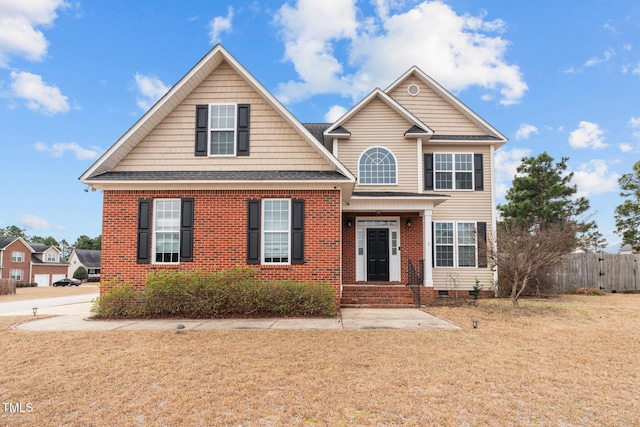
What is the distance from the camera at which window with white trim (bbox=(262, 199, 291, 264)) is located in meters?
10.6

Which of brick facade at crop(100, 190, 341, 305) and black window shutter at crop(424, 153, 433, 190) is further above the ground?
black window shutter at crop(424, 153, 433, 190)

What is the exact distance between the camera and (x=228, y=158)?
36.7ft

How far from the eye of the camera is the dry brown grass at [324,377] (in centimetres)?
388

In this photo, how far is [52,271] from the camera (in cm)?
5734

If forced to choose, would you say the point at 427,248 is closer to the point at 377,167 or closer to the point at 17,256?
the point at 377,167

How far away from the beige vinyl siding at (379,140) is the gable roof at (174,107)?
3.84 metres

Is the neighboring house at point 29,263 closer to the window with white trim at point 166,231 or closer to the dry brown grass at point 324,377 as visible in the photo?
the window with white trim at point 166,231

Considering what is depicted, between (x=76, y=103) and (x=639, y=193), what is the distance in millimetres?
32418

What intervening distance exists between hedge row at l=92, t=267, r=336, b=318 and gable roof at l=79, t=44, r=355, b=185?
3389 mm

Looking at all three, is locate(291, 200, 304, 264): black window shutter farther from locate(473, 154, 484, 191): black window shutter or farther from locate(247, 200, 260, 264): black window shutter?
locate(473, 154, 484, 191): black window shutter

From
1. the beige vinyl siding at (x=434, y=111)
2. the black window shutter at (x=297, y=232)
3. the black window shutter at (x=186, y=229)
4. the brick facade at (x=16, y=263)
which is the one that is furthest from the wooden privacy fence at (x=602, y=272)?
the brick facade at (x=16, y=263)

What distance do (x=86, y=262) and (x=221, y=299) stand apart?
70.9 m

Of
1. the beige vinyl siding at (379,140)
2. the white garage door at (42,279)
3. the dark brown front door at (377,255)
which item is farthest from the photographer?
the white garage door at (42,279)

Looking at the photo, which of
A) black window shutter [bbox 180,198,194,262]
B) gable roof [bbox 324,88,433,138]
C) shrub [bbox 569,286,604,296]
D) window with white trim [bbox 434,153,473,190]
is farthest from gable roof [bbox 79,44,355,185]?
shrub [bbox 569,286,604,296]
